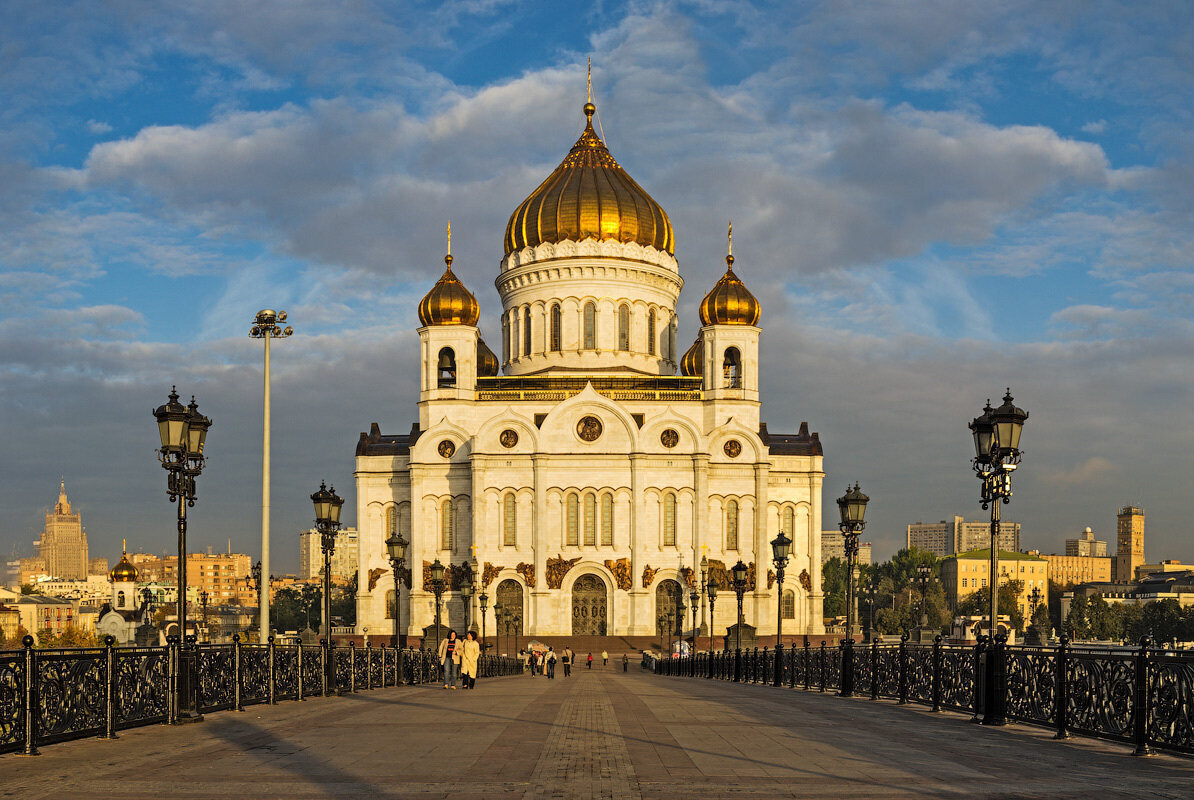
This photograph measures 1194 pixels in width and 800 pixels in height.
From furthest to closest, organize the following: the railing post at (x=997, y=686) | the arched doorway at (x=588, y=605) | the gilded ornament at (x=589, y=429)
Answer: the gilded ornament at (x=589, y=429)
the arched doorway at (x=588, y=605)
the railing post at (x=997, y=686)

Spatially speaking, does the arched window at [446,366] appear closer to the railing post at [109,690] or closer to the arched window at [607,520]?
the arched window at [607,520]

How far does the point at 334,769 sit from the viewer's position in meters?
11.3

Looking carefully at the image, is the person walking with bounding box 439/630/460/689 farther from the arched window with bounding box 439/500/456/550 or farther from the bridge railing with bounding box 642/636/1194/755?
the arched window with bounding box 439/500/456/550

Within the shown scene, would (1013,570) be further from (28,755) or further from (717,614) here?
(28,755)

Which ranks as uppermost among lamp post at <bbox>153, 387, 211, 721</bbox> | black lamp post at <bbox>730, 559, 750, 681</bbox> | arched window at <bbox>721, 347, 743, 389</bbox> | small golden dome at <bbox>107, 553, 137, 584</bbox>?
arched window at <bbox>721, 347, 743, 389</bbox>

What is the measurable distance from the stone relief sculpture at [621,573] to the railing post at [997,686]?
50.0 meters

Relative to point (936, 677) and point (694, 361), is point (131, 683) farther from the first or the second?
point (694, 361)

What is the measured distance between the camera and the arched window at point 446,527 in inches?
2677

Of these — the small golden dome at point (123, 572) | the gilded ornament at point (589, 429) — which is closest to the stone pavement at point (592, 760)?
the gilded ornament at point (589, 429)

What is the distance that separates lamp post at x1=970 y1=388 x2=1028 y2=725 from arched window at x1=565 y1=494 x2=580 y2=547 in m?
48.2

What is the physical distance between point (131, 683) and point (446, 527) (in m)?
53.6

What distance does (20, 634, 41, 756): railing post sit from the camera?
12.5m

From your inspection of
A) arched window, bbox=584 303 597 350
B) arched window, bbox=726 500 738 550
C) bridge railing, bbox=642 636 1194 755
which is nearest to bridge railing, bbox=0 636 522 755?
bridge railing, bbox=642 636 1194 755

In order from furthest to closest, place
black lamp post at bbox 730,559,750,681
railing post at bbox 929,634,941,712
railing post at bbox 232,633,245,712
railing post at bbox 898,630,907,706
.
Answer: black lamp post at bbox 730,559,750,681 → railing post at bbox 898,630,907,706 → railing post at bbox 929,634,941,712 → railing post at bbox 232,633,245,712
